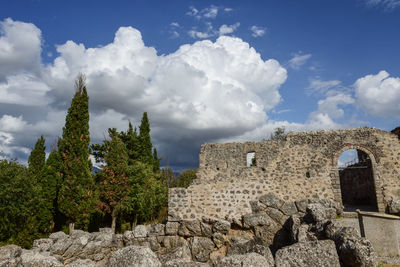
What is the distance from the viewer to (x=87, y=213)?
635 inches

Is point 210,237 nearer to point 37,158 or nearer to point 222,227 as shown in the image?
point 222,227

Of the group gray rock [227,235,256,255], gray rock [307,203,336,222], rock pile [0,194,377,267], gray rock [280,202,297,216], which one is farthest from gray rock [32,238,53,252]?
gray rock [307,203,336,222]

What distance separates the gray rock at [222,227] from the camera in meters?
12.8

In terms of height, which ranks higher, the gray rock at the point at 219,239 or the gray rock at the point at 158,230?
the gray rock at the point at 158,230

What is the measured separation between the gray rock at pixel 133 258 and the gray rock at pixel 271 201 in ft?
30.7

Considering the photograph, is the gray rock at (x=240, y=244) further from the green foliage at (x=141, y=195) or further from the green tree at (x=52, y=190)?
the green tree at (x=52, y=190)

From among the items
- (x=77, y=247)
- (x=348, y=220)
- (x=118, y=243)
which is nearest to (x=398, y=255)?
(x=348, y=220)

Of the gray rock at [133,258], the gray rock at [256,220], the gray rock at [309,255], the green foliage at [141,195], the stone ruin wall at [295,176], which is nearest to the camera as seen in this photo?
the gray rock at [133,258]

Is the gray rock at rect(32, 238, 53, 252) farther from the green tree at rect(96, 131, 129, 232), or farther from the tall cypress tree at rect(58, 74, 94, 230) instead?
the green tree at rect(96, 131, 129, 232)

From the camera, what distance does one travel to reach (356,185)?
2091 cm

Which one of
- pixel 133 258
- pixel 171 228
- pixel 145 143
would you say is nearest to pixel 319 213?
pixel 171 228

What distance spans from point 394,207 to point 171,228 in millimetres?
10846

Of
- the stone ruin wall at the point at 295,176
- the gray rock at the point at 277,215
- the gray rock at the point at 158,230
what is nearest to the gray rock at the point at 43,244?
the gray rock at the point at 158,230

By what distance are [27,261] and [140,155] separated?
18577 millimetres
